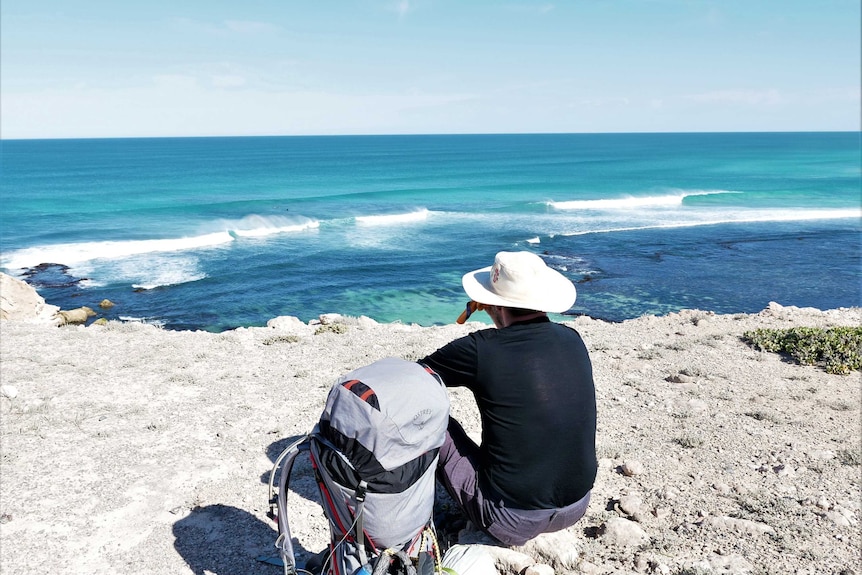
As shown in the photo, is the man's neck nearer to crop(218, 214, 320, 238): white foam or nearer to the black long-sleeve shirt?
the black long-sleeve shirt

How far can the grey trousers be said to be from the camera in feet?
11.7

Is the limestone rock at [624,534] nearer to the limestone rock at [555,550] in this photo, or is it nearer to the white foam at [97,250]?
the limestone rock at [555,550]

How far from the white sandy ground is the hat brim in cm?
76

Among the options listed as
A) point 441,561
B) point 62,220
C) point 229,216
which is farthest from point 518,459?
point 62,220

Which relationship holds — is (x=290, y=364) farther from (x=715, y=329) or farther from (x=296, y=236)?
(x=296, y=236)

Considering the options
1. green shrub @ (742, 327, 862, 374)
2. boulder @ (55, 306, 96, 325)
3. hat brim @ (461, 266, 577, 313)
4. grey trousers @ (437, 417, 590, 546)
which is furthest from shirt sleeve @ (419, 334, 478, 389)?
boulder @ (55, 306, 96, 325)

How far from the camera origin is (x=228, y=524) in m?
4.73

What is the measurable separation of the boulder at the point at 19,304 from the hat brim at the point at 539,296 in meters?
16.7

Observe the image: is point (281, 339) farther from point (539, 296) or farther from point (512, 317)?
point (539, 296)

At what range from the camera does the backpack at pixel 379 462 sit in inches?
118

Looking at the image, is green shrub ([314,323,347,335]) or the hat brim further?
green shrub ([314,323,347,335])

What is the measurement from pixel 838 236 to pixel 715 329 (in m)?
26.7

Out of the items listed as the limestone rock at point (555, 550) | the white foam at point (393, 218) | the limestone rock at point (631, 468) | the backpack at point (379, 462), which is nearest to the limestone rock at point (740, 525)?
the limestone rock at point (631, 468)

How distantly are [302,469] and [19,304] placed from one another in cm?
1509
